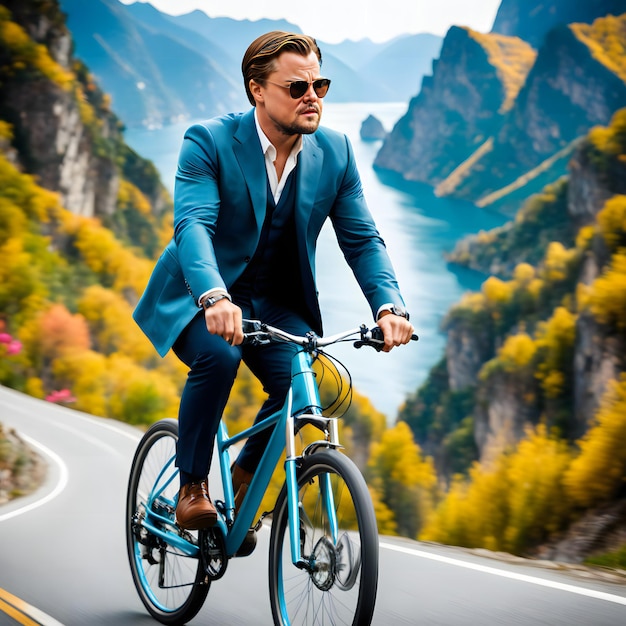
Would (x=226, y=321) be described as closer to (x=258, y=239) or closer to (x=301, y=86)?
(x=258, y=239)

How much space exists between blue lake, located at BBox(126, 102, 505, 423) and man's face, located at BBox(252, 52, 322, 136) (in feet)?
220

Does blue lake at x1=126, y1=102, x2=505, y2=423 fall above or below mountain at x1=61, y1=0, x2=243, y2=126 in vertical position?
below

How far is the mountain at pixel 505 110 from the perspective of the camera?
81312 millimetres

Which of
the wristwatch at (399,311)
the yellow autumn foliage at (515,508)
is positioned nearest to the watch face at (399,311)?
the wristwatch at (399,311)

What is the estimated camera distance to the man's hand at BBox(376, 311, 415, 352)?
2852mm

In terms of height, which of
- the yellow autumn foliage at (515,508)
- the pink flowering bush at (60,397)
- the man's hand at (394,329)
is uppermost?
the man's hand at (394,329)

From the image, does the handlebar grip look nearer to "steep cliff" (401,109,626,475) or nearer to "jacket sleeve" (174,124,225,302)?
"jacket sleeve" (174,124,225,302)

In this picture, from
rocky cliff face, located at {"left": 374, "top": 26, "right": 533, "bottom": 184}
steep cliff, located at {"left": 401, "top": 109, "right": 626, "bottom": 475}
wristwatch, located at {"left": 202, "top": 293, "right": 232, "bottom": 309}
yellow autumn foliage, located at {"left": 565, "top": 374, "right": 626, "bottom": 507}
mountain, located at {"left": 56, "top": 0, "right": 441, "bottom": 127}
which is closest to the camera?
wristwatch, located at {"left": 202, "top": 293, "right": 232, "bottom": 309}

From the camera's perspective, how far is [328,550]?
2748mm

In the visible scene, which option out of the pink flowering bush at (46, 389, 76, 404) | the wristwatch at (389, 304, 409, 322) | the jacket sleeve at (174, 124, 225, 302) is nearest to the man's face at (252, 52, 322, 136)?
the jacket sleeve at (174, 124, 225, 302)

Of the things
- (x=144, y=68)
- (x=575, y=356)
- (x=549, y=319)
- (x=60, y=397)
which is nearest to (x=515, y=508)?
(x=575, y=356)

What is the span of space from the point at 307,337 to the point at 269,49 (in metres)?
0.92

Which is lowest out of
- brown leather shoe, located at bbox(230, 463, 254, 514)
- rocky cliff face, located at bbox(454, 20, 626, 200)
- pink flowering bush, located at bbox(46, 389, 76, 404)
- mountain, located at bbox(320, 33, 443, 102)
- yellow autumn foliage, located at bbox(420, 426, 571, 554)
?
pink flowering bush, located at bbox(46, 389, 76, 404)

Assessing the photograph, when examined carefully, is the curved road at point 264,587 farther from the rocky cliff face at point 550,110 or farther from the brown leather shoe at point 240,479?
the rocky cliff face at point 550,110
